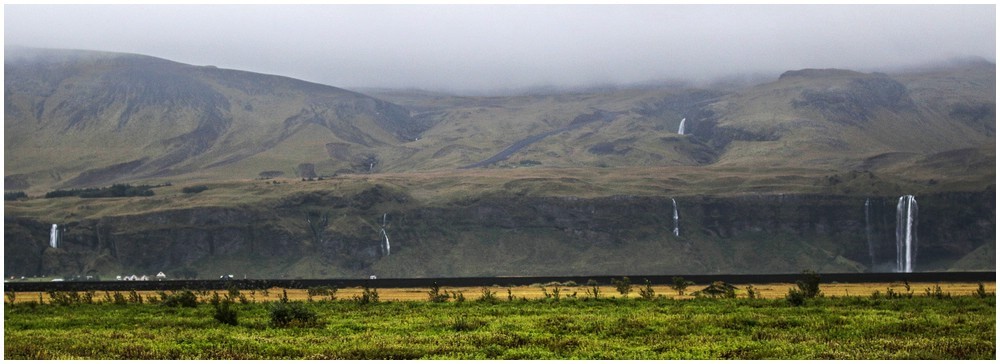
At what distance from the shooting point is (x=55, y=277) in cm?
18475

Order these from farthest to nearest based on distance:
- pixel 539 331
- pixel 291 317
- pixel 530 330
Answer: pixel 291 317
pixel 530 330
pixel 539 331

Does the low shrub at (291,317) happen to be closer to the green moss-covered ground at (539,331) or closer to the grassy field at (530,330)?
the grassy field at (530,330)

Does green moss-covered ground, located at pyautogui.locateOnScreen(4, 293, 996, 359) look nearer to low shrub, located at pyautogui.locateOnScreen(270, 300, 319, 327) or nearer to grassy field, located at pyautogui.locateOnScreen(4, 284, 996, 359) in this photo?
grassy field, located at pyautogui.locateOnScreen(4, 284, 996, 359)

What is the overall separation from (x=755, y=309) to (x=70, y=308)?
106 feet

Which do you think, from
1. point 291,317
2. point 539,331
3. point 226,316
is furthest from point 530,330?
point 226,316

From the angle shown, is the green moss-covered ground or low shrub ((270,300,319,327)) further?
low shrub ((270,300,319,327))

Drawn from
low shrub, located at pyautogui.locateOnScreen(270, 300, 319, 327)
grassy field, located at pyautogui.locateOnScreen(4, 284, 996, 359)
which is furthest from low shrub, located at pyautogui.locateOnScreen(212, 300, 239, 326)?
low shrub, located at pyautogui.locateOnScreen(270, 300, 319, 327)

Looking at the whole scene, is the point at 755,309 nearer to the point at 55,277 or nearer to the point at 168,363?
the point at 168,363

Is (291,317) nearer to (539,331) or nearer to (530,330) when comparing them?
(530,330)

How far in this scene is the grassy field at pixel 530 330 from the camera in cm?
3556

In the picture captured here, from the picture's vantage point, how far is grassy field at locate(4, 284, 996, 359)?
35562 millimetres

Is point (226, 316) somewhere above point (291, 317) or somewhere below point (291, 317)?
below

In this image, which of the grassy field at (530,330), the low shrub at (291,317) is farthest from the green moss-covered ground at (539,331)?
the low shrub at (291,317)

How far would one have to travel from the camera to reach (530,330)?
42531mm
